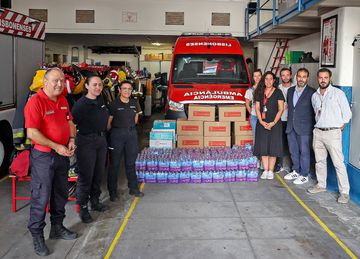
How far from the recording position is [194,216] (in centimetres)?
481

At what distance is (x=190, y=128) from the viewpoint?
709 cm

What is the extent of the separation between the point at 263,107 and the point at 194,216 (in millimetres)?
2276

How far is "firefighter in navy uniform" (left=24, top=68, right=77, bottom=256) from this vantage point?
3561mm

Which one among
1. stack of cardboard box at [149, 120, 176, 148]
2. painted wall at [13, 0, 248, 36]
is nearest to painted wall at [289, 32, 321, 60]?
painted wall at [13, 0, 248, 36]

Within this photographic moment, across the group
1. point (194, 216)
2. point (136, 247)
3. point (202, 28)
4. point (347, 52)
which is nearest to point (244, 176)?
point (194, 216)

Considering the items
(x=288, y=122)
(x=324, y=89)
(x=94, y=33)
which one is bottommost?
(x=288, y=122)

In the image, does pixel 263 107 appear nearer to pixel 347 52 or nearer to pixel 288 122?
pixel 288 122

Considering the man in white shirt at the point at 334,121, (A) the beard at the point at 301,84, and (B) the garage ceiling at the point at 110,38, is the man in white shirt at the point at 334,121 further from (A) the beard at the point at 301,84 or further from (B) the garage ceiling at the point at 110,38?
(B) the garage ceiling at the point at 110,38

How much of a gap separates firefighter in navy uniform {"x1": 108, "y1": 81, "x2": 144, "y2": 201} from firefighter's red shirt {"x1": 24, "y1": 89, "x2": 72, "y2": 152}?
3.94 feet

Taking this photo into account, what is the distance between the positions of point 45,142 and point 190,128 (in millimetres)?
3791

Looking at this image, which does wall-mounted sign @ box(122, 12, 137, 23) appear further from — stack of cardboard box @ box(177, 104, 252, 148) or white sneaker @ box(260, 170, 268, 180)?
white sneaker @ box(260, 170, 268, 180)

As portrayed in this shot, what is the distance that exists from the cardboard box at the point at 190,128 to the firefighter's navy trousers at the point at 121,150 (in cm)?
188

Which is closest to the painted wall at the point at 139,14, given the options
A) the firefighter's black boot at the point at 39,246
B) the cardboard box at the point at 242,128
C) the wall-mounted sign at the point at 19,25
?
the wall-mounted sign at the point at 19,25

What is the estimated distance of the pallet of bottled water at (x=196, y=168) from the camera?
6148 mm
